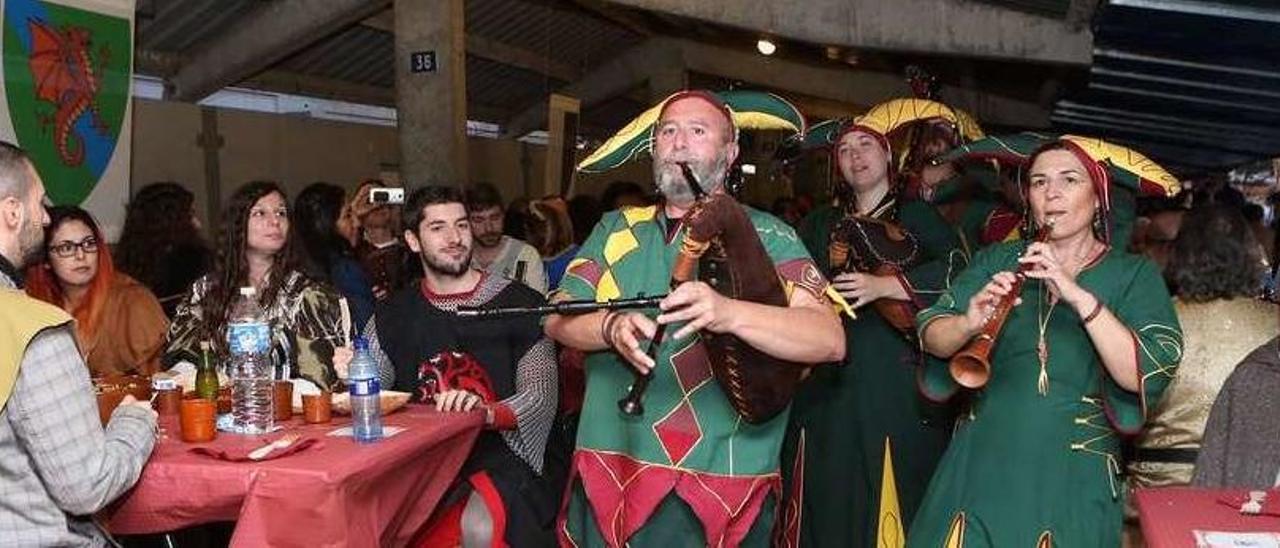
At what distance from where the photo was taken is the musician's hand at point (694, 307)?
2455 mm

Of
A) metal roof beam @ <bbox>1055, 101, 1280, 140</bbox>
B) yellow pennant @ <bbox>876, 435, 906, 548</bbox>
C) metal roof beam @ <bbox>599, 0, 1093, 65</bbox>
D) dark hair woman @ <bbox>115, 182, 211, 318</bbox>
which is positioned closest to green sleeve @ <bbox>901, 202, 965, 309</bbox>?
yellow pennant @ <bbox>876, 435, 906, 548</bbox>

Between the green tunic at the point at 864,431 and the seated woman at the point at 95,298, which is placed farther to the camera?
the seated woman at the point at 95,298

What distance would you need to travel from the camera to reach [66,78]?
538 centimetres

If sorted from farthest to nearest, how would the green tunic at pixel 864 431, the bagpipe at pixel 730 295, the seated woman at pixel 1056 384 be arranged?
the green tunic at pixel 864 431 < the seated woman at pixel 1056 384 < the bagpipe at pixel 730 295

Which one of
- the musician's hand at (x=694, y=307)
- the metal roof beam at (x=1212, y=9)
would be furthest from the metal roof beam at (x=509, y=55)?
the musician's hand at (x=694, y=307)

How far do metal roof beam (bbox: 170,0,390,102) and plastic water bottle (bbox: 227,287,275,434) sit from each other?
25.9 ft

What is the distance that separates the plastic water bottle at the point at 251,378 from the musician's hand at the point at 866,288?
1.71 metres

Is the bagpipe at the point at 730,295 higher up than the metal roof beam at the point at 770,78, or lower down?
lower down

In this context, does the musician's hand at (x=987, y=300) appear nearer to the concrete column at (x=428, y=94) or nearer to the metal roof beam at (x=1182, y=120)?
the concrete column at (x=428, y=94)

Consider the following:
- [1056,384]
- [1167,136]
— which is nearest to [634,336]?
[1056,384]

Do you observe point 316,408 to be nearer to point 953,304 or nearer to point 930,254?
point 953,304

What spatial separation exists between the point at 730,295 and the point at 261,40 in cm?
1001

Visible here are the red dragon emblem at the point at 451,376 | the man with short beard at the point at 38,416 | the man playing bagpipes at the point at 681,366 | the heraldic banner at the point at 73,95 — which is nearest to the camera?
the man with short beard at the point at 38,416

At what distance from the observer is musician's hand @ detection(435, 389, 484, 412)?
3.49 m
